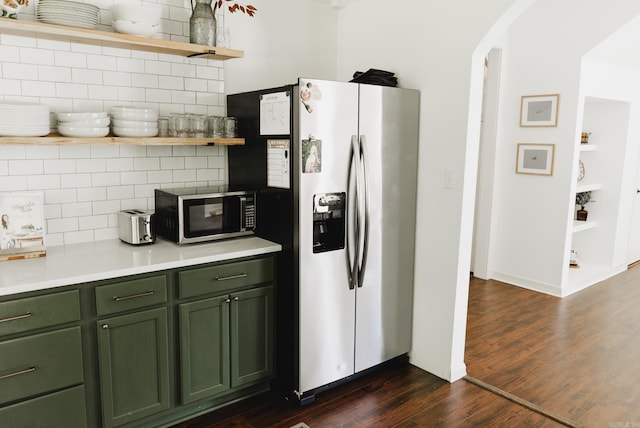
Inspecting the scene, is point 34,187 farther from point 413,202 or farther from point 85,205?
point 413,202

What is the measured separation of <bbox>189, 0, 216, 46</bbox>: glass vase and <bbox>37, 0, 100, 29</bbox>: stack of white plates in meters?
0.56

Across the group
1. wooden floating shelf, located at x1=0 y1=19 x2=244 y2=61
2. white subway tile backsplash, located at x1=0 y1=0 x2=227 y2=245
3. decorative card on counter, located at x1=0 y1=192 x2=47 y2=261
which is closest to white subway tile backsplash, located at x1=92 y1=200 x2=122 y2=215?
white subway tile backsplash, located at x1=0 y1=0 x2=227 y2=245

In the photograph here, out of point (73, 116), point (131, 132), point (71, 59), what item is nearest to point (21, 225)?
point (73, 116)

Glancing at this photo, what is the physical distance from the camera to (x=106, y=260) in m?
2.46

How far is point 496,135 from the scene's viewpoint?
207 inches

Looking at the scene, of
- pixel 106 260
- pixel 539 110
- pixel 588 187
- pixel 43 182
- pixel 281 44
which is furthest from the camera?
pixel 588 187

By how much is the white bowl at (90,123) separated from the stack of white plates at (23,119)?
11cm

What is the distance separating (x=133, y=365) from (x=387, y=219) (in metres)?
1.69

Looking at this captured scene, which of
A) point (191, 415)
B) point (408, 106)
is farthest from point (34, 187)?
point (408, 106)

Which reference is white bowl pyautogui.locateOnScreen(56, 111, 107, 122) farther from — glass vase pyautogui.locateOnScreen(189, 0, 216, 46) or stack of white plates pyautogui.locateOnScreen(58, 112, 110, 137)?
glass vase pyautogui.locateOnScreen(189, 0, 216, 46)

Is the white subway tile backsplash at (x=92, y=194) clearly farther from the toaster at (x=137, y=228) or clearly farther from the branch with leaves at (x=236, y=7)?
the branch with leaves at (x=236, y=7)

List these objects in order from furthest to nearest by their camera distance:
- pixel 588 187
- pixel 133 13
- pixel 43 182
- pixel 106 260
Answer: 1. pixel 588 187
2. pixel 43 182
3. pixel 133 13
4. pixel 106 260

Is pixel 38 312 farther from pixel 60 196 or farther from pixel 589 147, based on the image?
pixel 589 147

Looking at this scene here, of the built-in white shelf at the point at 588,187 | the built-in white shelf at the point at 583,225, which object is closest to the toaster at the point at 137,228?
the built-in white shelf at the point at 588,187
